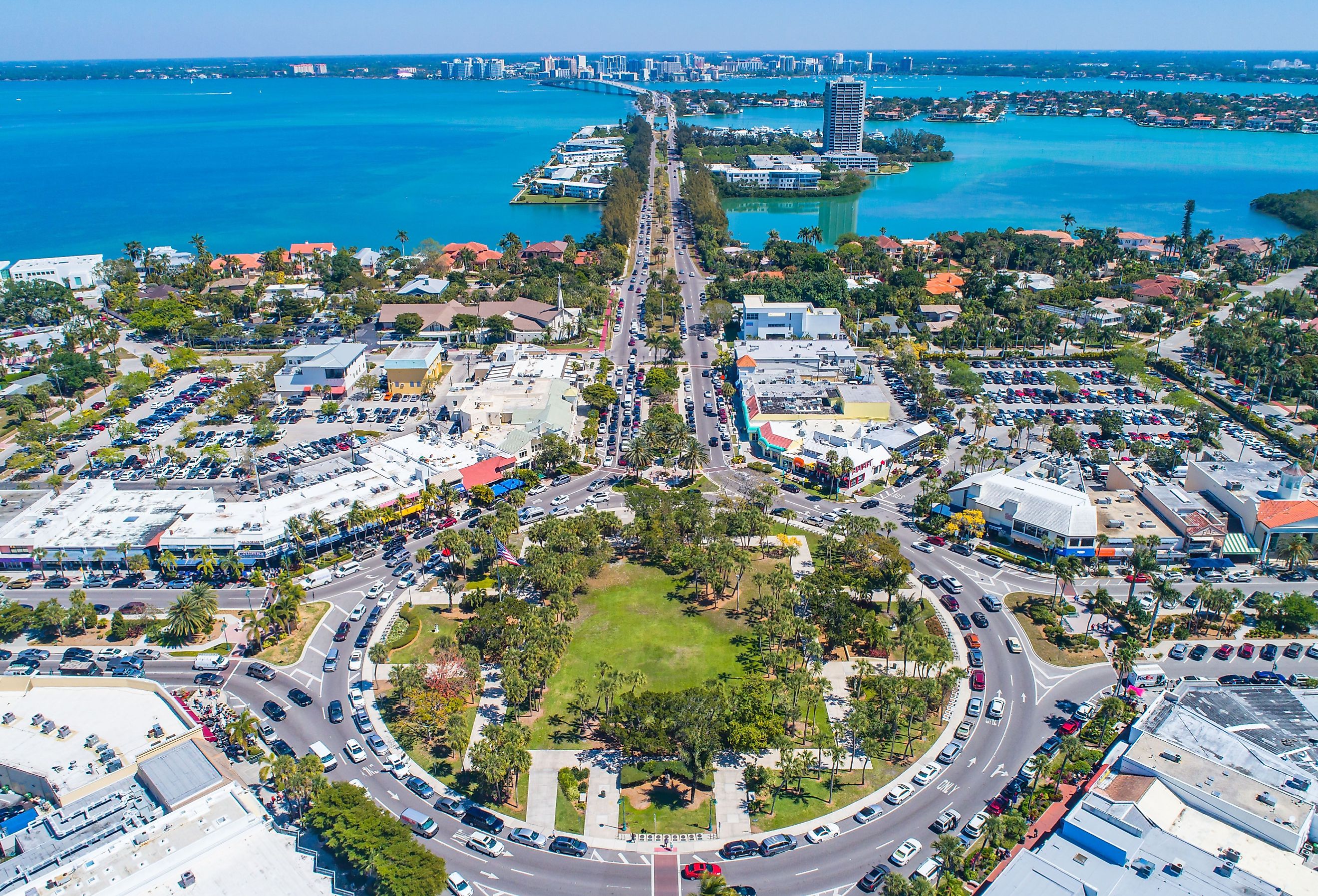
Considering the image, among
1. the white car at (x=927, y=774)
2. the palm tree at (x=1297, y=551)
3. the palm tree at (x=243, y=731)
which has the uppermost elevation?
the palm tree at (x=1297, y=551)

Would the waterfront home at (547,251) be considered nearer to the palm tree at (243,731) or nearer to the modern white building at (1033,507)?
the modern white building at (1033,507)

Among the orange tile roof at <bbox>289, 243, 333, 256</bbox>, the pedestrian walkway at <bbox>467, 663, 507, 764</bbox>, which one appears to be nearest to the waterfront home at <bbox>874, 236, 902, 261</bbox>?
the orange tile roof at <bbox>289, 243, 333, 256</bbox>

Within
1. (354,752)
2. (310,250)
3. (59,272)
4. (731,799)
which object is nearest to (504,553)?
(354,752)

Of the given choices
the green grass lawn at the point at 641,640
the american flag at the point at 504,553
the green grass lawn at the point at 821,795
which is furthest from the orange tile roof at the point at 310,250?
the green grass lawn at the point at 821,795

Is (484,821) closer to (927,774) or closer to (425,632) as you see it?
(425,632)

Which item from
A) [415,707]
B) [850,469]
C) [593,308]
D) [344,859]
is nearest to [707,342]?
[593,308]
